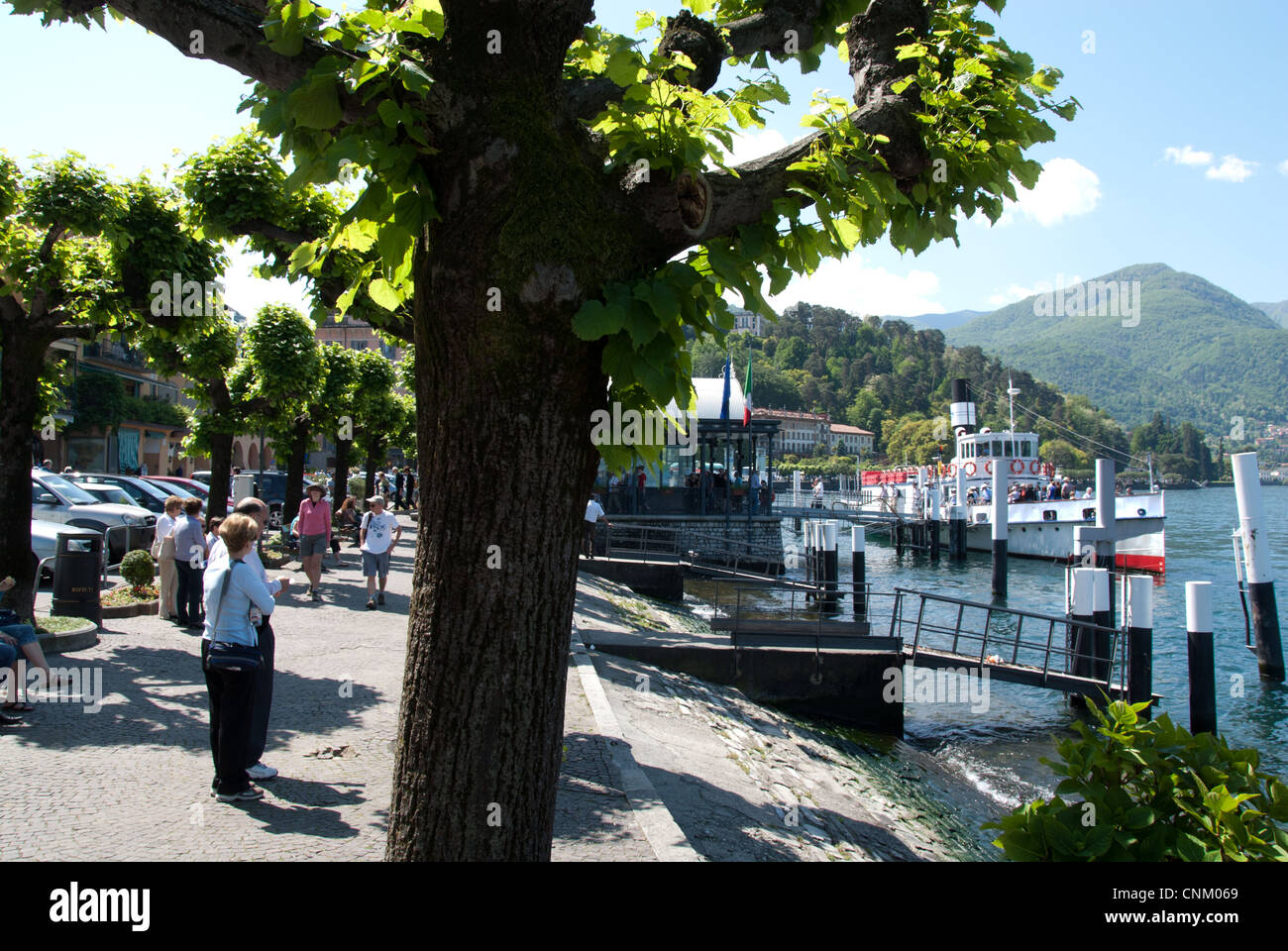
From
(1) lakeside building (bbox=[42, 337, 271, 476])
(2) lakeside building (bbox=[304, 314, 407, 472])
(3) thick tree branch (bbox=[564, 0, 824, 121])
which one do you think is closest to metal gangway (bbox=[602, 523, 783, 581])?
(1) lakeside building (bbox=[42, 337, 271, 476])

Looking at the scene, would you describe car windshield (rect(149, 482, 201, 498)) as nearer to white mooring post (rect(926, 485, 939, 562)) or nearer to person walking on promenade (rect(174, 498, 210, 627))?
person walking on promenade (rect(174, 498, 210, 627))

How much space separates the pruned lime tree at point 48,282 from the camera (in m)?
10.1

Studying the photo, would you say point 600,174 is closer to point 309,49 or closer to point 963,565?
point 309,49

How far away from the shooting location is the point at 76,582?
10.8m

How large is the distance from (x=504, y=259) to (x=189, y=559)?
Result: 33.2 feet

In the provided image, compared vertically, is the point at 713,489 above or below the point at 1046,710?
above

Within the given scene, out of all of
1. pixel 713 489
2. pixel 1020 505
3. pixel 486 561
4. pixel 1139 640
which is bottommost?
pixel 1139 640

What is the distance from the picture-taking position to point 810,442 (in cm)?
18100

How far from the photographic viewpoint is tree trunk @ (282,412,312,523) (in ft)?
78.7

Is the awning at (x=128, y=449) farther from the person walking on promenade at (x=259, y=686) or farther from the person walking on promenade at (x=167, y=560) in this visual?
the person walking on promenade at (x=259, y=686)

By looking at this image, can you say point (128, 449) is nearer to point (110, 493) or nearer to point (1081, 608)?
point (110, 493)

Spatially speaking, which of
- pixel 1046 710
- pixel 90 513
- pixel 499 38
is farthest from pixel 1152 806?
pixel 90 513
